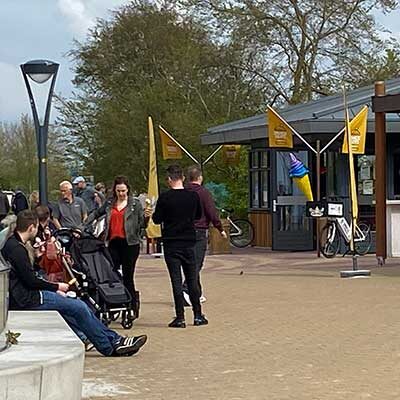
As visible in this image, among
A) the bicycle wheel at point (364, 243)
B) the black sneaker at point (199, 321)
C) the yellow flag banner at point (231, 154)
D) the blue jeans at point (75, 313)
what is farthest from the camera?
the yellow flag banner at point (231, 154)

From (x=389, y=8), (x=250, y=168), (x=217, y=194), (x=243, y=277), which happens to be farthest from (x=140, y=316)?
(x=389, y=8)

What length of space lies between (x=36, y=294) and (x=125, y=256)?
304 centimetres

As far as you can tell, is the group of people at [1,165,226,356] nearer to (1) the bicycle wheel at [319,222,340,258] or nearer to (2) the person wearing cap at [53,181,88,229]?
(2) the person wearing cap at [53,181,88,229]

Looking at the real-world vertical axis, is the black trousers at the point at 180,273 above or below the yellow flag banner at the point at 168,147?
below

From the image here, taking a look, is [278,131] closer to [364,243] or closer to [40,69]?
[364,243]

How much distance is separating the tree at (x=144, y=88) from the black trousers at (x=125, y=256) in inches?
995

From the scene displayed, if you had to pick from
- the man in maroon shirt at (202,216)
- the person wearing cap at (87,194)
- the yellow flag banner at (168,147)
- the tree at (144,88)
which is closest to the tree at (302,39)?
the tree at (144,88)

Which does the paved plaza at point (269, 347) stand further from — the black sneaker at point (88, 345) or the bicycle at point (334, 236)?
the bicycle at point (334, 236)

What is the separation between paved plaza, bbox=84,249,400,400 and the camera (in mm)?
8156

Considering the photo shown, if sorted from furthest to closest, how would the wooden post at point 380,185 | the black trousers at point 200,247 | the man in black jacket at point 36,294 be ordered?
the wooden post at point 380,185
the black trousers at point 200,247
the man in black jacket at point 36,294

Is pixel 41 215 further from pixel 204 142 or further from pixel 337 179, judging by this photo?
pixel 204 142

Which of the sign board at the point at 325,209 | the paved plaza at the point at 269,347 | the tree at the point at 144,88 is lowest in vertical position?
the paved plaza at the point at 269,347

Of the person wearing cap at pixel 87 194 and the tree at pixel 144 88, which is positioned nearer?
the person wearing cap at pixel 87 194

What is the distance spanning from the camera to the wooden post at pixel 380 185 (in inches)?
753
